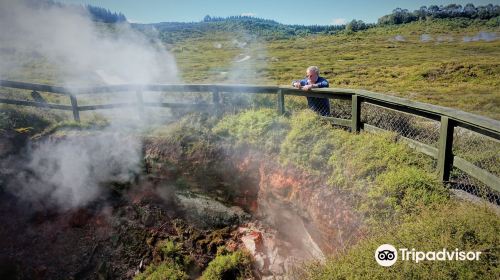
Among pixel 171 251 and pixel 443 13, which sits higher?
pixel 443 13

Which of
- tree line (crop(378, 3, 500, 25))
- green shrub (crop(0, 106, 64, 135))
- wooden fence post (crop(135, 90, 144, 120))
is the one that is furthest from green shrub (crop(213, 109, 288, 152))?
tree line (crop(378, 3, 500, 25))

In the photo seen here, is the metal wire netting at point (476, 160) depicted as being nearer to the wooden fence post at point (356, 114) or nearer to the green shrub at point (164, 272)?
the wooden fence post at point (356, 114)

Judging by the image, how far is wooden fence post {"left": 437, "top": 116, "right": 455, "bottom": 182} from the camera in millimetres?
3944

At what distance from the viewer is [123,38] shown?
13023 millimetres

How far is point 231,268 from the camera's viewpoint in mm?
5855

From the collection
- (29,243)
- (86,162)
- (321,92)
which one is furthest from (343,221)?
(29,243)

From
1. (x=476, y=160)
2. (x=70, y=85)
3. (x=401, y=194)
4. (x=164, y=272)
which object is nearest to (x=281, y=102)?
(x=401, y=194)

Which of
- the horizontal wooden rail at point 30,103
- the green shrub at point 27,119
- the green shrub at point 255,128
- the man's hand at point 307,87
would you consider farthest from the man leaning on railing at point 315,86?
the green shrub at point 27,119

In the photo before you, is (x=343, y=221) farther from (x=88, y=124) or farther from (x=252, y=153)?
(x=88, y=124)

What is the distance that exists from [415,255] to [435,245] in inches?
7.8

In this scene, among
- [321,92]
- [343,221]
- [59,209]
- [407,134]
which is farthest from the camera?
[59,209]

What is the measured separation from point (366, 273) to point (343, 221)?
1623 millimetres

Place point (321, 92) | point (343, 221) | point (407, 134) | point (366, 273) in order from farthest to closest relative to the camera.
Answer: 1. point (321, 92)
2. point (407, 134)
3. point (343, 221)
4. point (366, 273)

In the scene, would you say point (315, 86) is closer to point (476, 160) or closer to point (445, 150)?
point (445, 150)
